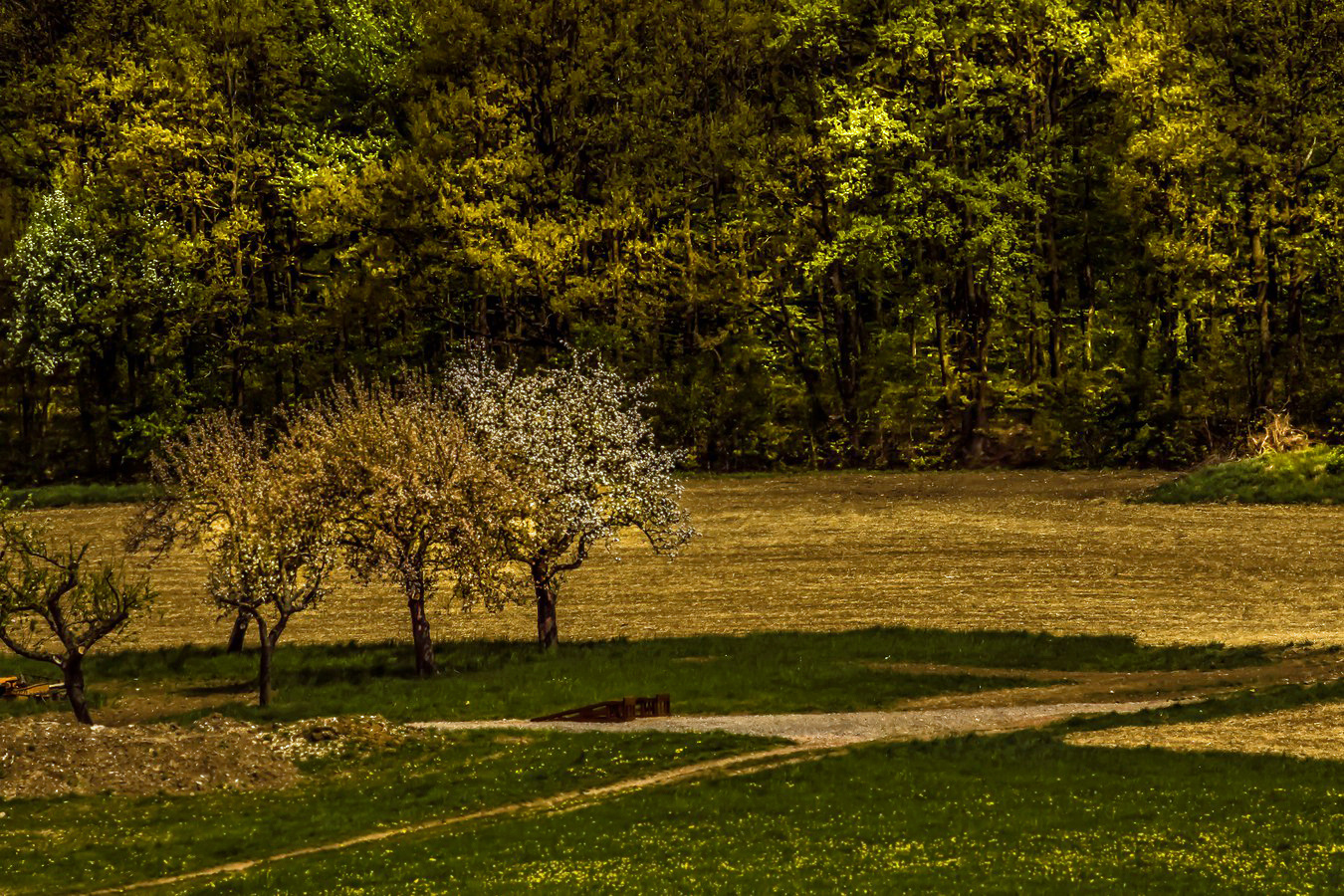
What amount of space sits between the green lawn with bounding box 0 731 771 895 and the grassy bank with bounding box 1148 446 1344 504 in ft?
140

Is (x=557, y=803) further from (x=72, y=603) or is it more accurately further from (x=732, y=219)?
(x=732, y=219)

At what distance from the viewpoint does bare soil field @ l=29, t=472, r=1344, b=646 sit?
65062 millimetres

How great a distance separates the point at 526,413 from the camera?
66.1 meters

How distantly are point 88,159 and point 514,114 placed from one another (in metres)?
28.1

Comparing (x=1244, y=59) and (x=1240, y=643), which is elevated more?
(x=1244, y=59)

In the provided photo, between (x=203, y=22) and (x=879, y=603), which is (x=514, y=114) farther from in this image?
(x=879, y=603)

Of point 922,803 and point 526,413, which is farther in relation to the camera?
point 526,413

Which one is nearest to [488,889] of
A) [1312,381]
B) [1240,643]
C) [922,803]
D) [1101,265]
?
[922,803]

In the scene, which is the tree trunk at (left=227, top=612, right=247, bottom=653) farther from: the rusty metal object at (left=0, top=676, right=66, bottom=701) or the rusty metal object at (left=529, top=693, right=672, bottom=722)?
the rusty metal object at (left=529, top=693, right=672, bottom=722)

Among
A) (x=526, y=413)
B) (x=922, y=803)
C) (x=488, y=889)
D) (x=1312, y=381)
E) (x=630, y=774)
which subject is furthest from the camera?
(x=1312, y=381)

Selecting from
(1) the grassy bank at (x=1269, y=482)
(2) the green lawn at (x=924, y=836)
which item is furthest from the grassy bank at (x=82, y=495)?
(2) the green lawn at (x=924, y=836)

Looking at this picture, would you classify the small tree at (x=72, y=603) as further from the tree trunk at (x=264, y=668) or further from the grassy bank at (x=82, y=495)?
the grassy bank at (x=82, y=495)

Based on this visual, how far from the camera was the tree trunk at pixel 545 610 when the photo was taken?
6391 centimetres

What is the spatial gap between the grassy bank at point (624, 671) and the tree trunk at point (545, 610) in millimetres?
700
